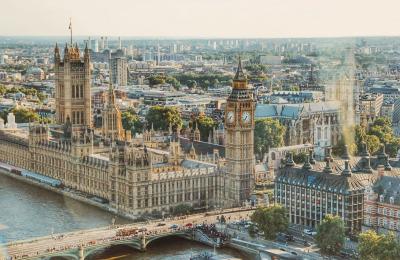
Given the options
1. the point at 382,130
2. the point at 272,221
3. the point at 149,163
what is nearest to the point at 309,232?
the point at 272,221

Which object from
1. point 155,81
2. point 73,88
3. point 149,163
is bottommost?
point 155,81

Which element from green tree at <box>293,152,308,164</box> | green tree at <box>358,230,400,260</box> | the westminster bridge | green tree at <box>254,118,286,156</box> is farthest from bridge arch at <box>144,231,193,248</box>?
green tree at <box>254,118,286,156</box>

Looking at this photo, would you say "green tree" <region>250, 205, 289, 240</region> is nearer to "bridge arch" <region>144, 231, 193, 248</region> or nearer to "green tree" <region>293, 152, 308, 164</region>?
"bridge arch" <region>144, 231, 193, 248</region>

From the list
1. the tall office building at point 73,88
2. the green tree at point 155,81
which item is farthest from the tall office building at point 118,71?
the tall office building at point 73,88

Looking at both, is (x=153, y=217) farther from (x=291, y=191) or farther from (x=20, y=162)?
(x=20, y=162)

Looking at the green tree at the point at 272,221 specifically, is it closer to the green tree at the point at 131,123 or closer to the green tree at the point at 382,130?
the green tree at the point at 382,130

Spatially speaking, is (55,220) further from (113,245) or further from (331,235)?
(331,235)

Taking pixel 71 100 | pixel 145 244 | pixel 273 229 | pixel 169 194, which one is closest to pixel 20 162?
pixel 71 100
